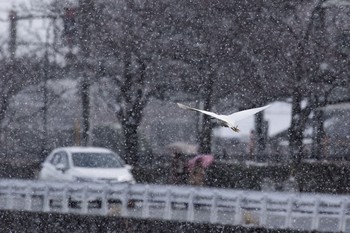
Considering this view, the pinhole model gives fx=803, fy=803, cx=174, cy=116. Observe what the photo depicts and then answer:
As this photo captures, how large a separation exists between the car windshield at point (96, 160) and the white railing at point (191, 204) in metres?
0.23

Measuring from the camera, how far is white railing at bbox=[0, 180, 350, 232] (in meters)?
4.58

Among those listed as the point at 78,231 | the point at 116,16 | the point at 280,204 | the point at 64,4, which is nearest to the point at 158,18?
the point at 116,16

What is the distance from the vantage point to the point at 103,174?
5.25m

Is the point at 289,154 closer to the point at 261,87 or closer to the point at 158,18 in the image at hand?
the point at 261,87

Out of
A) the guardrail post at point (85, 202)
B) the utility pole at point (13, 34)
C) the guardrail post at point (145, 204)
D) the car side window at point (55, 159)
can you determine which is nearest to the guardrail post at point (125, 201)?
the guardrail post at point (145, 204)

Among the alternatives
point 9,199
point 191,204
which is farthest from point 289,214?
point 9,199

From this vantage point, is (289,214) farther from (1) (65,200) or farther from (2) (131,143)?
(2) (131,143)

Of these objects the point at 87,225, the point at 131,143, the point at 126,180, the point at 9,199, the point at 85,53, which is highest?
the point at 85,53

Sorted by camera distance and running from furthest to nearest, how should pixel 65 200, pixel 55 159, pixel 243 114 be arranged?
pixel 55 159 → pixel 65 200 → pixel 243 114

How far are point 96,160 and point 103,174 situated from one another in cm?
17

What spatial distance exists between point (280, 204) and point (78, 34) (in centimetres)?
309

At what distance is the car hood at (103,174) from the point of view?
5.22m

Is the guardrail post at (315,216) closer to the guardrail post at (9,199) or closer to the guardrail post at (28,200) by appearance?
the guardrail post at (28,200)

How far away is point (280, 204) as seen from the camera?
4.62m
